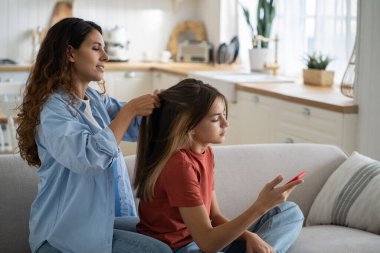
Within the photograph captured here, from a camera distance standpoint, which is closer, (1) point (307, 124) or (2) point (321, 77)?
(1) point (307, 124)

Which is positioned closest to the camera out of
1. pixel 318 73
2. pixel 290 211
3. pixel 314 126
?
pixel 290 211

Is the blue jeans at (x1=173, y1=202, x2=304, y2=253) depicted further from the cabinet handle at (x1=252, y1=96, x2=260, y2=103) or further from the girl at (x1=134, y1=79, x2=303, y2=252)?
the cabinet handle at (x1=252, y1=96, x2=260, y2=103)

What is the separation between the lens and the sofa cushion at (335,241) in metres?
2.39

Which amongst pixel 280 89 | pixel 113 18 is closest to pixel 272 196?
pixel 280 89

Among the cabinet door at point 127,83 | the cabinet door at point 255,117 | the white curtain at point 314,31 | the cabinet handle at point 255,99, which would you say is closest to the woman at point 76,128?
the cabinet door at point 255,117

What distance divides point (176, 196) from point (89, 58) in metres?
0.47

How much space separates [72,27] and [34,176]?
64 centimetres

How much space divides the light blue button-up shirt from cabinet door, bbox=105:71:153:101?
3978 mm

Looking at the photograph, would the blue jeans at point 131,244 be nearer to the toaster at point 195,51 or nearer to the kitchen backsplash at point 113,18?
the toaster at point 195,51

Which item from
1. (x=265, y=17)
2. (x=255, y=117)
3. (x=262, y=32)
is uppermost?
(x=265, y=17)

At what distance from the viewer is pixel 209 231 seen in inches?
77.1

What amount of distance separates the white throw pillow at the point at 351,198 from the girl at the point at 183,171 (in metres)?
0.62

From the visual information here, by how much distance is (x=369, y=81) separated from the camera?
3.57 meters

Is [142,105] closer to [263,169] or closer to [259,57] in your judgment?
[263,169]
